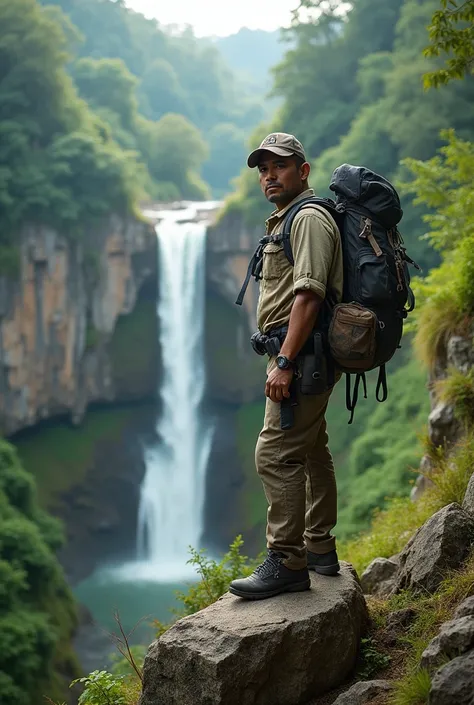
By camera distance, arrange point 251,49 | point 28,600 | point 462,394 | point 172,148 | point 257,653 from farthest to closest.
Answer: point 251,49 → point 172,148 → point 28,600 → point 462,394 → point 257,653

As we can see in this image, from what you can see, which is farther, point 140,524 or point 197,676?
point 140,524

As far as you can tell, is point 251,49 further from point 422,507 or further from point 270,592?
point 270,592

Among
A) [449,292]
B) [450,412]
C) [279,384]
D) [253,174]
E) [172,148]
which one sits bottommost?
[450,412]

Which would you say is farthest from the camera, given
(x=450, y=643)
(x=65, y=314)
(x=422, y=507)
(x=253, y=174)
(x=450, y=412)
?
(x=253, y=174)

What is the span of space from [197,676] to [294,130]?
26.5m

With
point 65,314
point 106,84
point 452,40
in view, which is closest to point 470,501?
point 452,40

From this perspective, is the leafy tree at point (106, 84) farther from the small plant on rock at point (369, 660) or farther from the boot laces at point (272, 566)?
the small plant on rock at point (369, 660)

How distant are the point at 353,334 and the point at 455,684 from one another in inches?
59.4

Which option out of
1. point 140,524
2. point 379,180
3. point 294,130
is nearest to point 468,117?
point 294,130

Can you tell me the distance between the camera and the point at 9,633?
47.4 ft

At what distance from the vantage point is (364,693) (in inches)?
136

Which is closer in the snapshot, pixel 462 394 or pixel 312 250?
pixel 312 250

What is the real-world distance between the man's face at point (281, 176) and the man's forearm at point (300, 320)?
0.61 m

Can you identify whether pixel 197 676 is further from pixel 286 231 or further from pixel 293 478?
pixel 286 231
